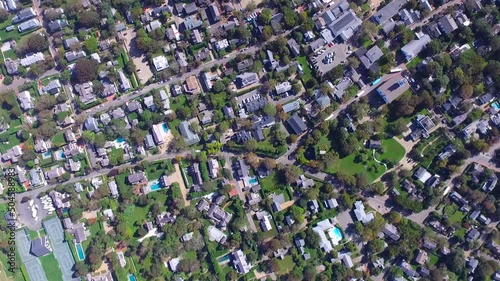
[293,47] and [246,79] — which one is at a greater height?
[293,47]

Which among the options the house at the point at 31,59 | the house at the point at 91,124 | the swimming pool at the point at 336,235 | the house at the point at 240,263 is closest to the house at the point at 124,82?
the house at the point at 91,124

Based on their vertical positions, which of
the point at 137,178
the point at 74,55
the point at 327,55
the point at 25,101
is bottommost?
the point at 137,178

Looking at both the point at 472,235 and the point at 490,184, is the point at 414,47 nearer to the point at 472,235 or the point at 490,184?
the point at 490,184

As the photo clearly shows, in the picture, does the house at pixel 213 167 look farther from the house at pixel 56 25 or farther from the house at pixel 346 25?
the house at pixel 56 25

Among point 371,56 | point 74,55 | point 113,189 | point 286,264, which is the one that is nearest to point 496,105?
point 371,56

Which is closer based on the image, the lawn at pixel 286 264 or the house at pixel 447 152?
the house at pixel 447 152

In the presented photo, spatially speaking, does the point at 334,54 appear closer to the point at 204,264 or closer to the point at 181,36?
the point at 181,36
